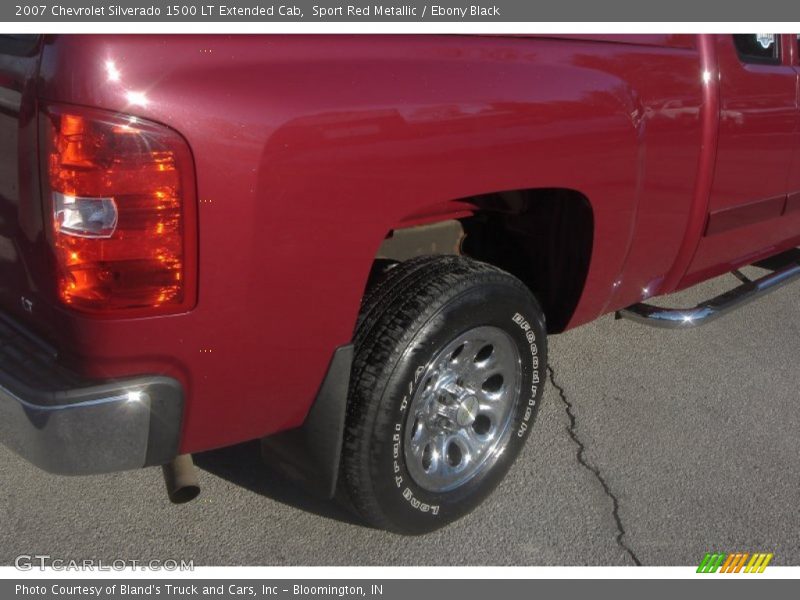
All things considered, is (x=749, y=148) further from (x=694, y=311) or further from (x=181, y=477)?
(x=181, y=477)

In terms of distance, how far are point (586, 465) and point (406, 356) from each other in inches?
46.4

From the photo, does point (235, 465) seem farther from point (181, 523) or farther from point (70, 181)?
point (70, 181)

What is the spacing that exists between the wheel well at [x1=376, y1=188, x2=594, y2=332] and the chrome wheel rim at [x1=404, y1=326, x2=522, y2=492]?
377 millimetres

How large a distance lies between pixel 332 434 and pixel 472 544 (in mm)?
742

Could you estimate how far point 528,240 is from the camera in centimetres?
308

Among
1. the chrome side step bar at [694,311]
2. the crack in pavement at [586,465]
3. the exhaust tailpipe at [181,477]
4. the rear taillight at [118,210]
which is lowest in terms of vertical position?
the crack in pavement at [586,465]

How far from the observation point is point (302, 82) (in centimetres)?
192

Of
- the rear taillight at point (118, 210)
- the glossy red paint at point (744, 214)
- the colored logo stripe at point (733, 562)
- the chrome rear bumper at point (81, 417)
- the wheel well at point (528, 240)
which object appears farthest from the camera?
the glossy red paint at point (744, 214)

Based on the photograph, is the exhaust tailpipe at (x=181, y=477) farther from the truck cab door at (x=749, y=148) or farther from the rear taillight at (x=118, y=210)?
the truck cab door at (x=749, y=148)

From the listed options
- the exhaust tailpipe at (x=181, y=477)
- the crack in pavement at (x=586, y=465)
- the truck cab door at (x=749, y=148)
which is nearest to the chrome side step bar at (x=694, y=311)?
the truck cab door at (x=749, y=148)

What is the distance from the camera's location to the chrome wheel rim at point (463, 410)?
8.61ft

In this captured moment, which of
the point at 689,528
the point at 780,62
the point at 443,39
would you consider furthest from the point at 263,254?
the point at 780,62

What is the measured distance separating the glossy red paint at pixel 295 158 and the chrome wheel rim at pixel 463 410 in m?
0.45

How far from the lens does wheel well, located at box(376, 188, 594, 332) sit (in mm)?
2842
